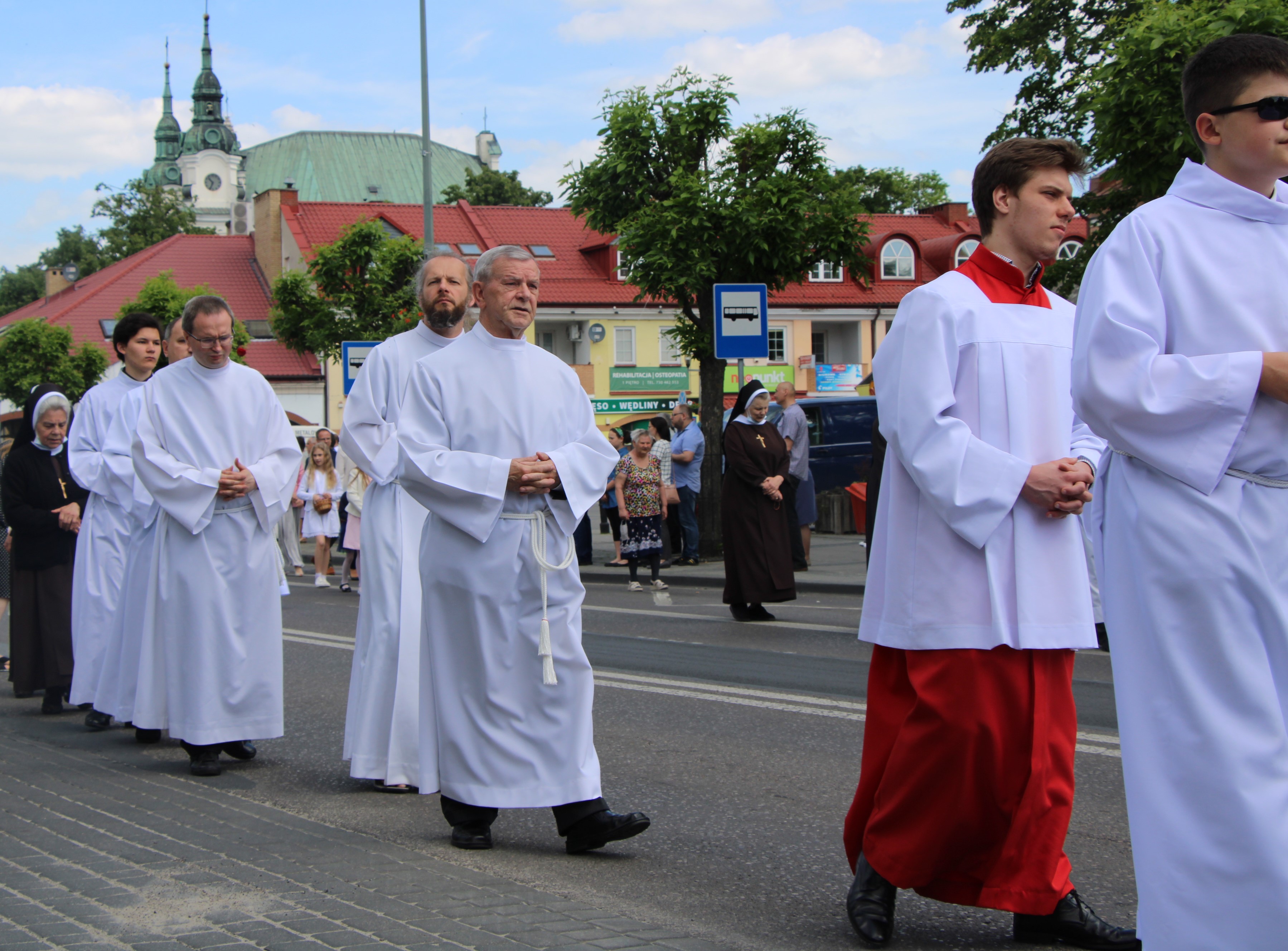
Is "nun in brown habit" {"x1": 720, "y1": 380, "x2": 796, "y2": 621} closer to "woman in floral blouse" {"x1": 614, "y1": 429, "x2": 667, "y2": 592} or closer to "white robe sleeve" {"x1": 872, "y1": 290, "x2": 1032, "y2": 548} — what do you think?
"woman in floral blouse" {"x1": 614, "y1": 429, "x2": 667, "y2": 592}

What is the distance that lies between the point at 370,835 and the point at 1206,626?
328 cm

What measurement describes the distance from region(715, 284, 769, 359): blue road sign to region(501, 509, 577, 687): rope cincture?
36.6 ft

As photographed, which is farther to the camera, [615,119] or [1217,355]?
[615,119]

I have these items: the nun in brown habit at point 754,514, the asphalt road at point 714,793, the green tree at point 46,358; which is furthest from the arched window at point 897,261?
the asphalt road at point 714,793

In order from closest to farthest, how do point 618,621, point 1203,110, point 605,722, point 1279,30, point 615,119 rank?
point 1203,110 → point 605,722 → point 618,621 → point 1279,30 → point 615,119

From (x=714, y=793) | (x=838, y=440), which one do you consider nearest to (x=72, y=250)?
(x=838, y=440)

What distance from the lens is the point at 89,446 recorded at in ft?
28.2

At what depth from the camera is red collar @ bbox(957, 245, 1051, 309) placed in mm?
4059

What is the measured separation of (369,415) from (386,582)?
790mm

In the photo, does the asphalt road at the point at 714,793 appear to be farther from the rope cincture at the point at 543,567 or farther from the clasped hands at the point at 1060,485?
the clasped hands at the point at 1060,485

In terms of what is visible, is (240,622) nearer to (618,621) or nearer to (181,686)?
(181,686)

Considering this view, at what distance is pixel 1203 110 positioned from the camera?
3105mm

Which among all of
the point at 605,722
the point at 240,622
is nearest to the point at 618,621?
the point at 605,722

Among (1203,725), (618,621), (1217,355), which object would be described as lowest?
(618,621)
